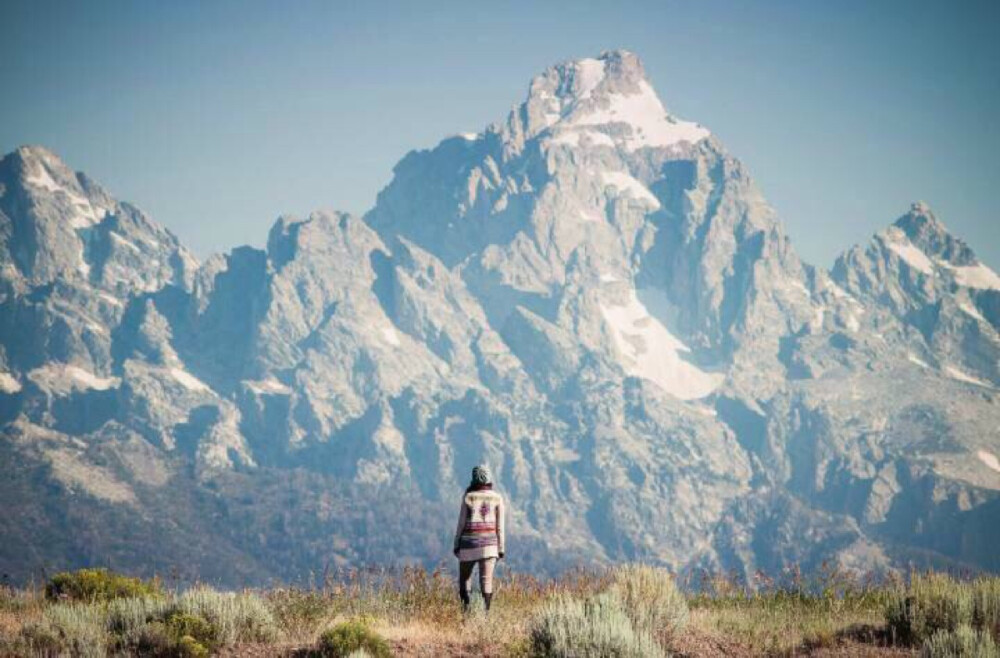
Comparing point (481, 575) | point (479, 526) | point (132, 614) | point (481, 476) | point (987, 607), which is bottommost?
point (987, 607)

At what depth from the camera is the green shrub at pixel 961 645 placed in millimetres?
11297

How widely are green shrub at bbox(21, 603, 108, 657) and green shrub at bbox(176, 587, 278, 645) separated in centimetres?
129

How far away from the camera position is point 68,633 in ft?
42.9

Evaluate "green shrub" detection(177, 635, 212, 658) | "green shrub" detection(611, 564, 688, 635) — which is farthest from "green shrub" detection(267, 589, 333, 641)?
"green shrub" detection(611, 564, 688, 635)

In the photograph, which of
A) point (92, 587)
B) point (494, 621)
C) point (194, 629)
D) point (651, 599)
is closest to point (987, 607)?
point (651, 599)

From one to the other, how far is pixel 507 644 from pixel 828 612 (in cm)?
686

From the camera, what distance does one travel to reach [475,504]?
16.3 metres

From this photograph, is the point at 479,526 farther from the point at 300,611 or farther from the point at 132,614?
the point at 132,614

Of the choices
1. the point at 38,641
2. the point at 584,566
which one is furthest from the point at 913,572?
the point at 38,641

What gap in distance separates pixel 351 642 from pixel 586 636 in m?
3.23

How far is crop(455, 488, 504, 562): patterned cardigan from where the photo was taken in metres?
16.2

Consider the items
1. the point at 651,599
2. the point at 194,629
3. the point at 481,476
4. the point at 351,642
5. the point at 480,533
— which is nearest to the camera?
the point at 351,642

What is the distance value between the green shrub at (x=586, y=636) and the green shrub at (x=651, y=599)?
3.02 feet

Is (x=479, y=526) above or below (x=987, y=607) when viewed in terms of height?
above
